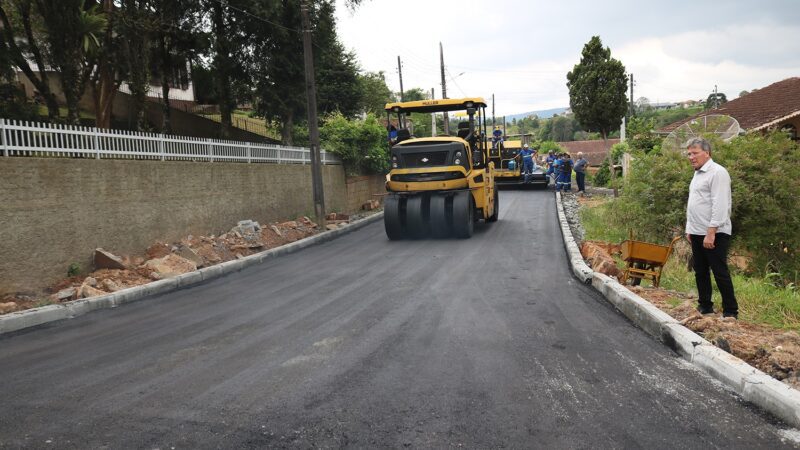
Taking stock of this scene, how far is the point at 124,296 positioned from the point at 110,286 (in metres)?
0.39

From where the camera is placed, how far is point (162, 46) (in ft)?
72.6

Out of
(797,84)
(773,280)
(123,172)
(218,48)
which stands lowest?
(773,280)

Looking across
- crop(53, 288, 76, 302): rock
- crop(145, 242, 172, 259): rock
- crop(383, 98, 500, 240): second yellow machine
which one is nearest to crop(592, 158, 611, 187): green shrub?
crop(383, 98, 500, 240): second yellow machine

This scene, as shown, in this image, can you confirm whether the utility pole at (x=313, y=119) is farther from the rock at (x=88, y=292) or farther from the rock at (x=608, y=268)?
the rock at (x=608, y=268)

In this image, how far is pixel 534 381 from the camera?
4.09 metres

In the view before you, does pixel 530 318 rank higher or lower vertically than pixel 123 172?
lower

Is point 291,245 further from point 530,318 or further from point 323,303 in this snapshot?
point 530,318

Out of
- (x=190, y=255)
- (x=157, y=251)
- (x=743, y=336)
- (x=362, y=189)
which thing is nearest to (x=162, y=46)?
(x=362, y=189)

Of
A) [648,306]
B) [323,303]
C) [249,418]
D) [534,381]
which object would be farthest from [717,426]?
[323,303]

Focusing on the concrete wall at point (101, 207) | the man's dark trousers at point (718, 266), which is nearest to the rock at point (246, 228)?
the concrete wall at point (101, 207)

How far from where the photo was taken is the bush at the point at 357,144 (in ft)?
64.6

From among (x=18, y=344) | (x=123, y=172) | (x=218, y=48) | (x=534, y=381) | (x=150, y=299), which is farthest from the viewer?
(x=218, y=48)

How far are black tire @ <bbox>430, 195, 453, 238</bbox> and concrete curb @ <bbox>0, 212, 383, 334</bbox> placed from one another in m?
3.28

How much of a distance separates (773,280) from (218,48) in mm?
17813
